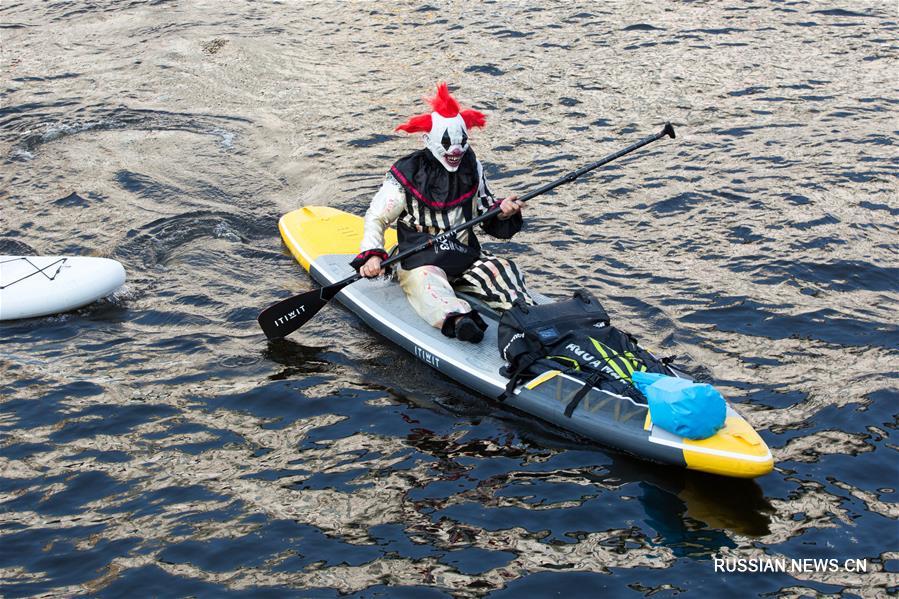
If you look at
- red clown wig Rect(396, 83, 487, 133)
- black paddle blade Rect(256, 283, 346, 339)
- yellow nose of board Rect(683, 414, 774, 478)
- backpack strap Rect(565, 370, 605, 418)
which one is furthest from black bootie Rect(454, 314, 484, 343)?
yellow nose of board Rect(683, 414, 774, 478)

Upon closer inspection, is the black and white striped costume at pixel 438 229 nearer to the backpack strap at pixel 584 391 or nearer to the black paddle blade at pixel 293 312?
the black paddle blade at pixel 293 312

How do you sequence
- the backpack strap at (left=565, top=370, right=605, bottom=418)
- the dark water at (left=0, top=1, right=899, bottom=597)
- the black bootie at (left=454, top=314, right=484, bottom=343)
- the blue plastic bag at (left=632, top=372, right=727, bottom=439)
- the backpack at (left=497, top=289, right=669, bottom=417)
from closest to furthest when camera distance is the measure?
the dark water at (left=0, top=1, right=899, bottom=597), the blue plastic bag at (left=632, top=372, right=727, bottom=439), the backpack strap at (left=565, top=370, right=605, bottom=418), the backpack at (left=497, top=289, right=669, bottom=417), the black bootie at (left=454, top=314, right=484, bottom=343)

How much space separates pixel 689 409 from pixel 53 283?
5220 millimetres

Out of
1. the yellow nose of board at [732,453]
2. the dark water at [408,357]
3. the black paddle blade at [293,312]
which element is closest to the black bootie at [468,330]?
the dark water at [408,357]

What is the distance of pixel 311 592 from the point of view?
16.7 ft

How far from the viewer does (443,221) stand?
24.7 feet

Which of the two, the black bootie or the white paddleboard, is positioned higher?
the white paddleboard

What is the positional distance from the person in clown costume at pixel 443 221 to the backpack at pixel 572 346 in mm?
507

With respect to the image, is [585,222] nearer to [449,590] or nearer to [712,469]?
[712,469]

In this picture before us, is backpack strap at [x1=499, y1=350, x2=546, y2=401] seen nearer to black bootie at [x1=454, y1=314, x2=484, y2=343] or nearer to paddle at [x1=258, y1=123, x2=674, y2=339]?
black bootie at [x1=454, y1=314, x2=484, y2=343]

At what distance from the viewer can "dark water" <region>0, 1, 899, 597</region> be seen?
5.40 meters

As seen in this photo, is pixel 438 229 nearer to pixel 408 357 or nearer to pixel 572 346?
pixel 408 357

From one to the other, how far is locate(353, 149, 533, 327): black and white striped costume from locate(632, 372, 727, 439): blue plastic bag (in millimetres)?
1734

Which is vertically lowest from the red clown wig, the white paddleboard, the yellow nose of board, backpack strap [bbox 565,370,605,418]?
the yellow nose of board
